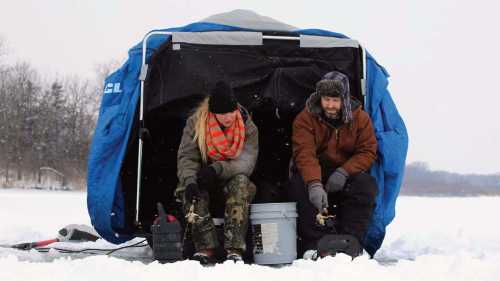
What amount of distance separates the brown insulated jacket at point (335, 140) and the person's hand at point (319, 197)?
294 mm

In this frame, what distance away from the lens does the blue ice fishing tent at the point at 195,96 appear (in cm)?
457

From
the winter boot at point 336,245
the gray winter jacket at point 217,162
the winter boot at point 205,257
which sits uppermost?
the gray winter jacket at point 217,162

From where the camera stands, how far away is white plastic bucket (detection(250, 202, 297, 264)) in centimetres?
396

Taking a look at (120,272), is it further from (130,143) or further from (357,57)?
(357,57)

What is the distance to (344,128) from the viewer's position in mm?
4246

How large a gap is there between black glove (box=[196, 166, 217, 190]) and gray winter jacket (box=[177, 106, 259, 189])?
43 millimetres

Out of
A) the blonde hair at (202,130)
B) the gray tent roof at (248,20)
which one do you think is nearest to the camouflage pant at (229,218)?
the blonde hair at (202,130)

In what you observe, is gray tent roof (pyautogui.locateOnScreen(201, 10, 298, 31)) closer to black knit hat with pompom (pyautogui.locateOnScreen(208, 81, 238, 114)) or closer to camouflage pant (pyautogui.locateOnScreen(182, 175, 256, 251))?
black knit hat with pompom (pyautogui.locateOnScreen(208, 81, 238, 114))

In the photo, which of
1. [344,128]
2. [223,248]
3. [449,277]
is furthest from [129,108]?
[449,277]

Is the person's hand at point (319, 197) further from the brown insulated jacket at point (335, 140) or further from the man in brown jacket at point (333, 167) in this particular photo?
the brown insulated jacket at point (335, 140)

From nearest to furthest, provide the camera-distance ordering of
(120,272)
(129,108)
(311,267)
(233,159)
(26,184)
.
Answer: (120,272) → (311,267) → (233,159) → (129,108) → (26,184)

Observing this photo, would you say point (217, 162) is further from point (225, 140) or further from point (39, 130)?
point (39, 130)

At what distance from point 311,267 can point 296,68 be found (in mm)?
2271

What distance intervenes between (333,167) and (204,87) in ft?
3.87
